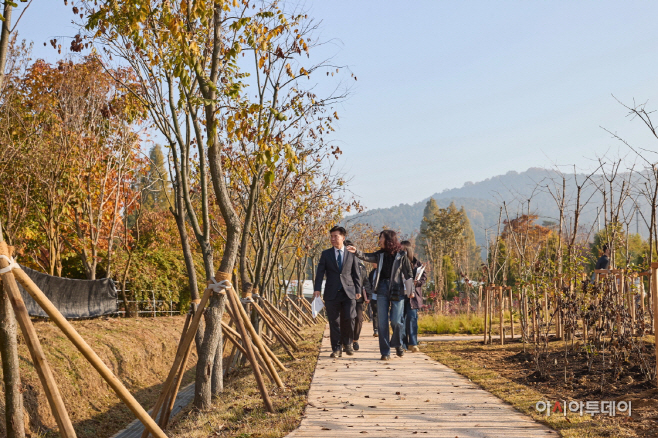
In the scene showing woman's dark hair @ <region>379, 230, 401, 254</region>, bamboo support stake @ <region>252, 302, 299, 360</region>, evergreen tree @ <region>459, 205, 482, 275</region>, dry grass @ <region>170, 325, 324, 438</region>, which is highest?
evergreen tree @ <region>459, 205, 482, 275</region>

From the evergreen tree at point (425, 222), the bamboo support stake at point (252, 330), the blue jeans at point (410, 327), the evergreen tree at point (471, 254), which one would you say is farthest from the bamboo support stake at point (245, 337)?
the evergreen tree at point (425, 222)

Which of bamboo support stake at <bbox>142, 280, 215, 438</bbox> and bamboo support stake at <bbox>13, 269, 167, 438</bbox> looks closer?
bamboo support stake at <bbox>13, 269, 167, 438</bbox>

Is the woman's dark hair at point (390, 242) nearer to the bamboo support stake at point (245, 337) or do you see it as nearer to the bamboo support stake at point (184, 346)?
the bamboo support stake at point (245, 337)

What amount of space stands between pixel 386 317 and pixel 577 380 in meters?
2.85

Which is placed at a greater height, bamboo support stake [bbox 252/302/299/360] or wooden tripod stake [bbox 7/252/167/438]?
wooden tripod stake [bbox 7/252/167/438]

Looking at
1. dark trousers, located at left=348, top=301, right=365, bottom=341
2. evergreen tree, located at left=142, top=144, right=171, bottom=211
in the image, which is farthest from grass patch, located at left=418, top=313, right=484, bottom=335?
evergreen tree, located at left=142, top=144, right=171, bottom=211

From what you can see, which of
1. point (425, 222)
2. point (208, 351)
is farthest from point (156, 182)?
point (425, 222)

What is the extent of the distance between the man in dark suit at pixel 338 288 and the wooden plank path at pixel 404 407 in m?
1.17

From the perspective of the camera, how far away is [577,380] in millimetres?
6461

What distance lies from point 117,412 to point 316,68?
7.02m

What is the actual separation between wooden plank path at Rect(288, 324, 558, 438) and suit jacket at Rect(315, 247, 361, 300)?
137 centimetres

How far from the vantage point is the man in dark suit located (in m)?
8.70

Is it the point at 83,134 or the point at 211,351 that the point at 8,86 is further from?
the point at 211,351

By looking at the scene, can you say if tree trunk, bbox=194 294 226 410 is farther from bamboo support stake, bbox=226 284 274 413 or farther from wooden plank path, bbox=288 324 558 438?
wooden plank path, bbox=288 324 558 438
